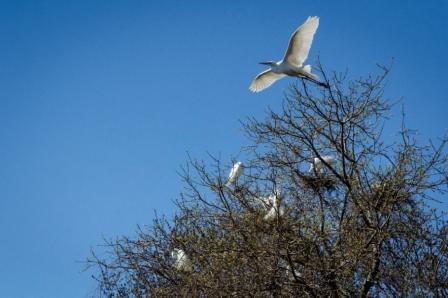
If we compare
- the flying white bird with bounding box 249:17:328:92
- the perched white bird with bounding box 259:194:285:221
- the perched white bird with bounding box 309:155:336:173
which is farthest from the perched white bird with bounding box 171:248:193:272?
the flying white bird with bounding box 249:17:328:92

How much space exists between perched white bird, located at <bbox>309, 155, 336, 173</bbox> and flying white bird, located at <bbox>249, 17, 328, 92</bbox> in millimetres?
1173

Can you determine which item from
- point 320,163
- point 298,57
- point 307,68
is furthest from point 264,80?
point 320,163

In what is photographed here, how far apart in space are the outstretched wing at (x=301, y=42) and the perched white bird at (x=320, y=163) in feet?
6.03

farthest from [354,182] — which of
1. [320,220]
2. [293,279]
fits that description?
[293,279]

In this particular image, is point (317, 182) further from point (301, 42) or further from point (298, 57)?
point (301, 42)

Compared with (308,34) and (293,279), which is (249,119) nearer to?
(308,34)

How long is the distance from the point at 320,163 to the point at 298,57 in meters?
1.97

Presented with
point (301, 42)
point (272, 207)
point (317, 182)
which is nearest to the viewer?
point (272, 207)

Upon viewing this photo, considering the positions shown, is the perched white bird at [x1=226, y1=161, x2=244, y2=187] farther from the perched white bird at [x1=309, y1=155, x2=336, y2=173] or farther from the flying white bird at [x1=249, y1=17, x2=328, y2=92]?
the flying white bird at [x1=249, y1=17, x2=328, y2=92]

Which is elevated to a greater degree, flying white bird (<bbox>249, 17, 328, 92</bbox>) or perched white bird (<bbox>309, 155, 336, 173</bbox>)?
flying white bird (<bbox>249, 17, 328, 92</bbox>)

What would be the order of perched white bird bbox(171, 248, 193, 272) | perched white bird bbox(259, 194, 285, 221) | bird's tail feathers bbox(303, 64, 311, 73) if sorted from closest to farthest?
perched white bird bbox(259, 194, 285, 221) < perched white bird bbox(171, 248, 193, 272) < bird's tail feathers bbox(303, 64, 311, 73)

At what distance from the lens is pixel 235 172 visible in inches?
436

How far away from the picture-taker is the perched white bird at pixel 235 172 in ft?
36.0

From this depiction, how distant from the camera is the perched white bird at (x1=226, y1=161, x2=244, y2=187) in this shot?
10977mm
